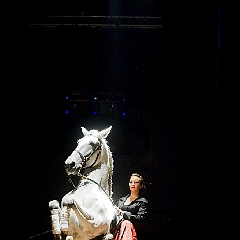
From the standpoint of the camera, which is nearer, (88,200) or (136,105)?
(88,200)

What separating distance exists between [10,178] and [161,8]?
172 centimetres

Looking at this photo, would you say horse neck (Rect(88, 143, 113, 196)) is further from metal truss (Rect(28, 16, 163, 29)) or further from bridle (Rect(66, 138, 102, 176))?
metal truss (Rect(28, 16, 163, 29))

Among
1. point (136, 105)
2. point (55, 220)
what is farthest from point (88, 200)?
point (136, 105)

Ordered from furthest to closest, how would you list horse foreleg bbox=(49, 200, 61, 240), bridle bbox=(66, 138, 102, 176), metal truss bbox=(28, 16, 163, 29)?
metal truss bbox=(28, 16, 163, 29), bridle bbox=(66, 138, 102, 176), horse foreleg bbox=(49, 200, 61, 240)

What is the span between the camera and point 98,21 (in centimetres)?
317

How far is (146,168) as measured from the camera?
12.3 feet

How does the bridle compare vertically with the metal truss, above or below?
below

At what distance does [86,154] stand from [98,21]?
3.58 ft

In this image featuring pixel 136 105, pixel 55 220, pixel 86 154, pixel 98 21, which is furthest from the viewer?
pixel 136 105

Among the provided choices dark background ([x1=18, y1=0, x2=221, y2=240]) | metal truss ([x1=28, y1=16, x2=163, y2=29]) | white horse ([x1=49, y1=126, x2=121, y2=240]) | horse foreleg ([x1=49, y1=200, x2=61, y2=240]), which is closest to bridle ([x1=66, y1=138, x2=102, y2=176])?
white horse ([x1=49, y1=126, x2=121, y2=240])

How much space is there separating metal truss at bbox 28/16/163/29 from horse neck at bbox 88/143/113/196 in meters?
1.00

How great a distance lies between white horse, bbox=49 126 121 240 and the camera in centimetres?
237

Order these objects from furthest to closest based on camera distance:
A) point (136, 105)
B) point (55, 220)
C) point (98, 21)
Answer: point (136, 105) → point (98, 21) → point (55, 220)

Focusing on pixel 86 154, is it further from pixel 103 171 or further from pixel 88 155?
pixel 103 171
